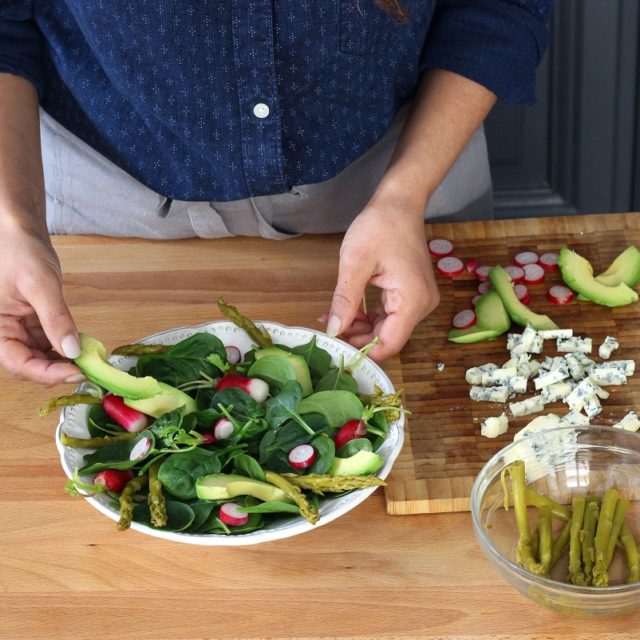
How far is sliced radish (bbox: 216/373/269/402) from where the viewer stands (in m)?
1.34

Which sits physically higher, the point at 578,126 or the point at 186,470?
the point at 186,470

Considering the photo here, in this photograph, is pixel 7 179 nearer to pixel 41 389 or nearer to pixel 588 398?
pixel 41 389

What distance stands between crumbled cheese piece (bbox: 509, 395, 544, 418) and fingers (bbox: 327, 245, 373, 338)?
0.82 ft

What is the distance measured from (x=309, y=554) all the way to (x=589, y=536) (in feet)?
1.07

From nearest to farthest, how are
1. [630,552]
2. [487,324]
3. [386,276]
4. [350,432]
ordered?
[630,552]
[350,432]
[386,276]
[487,324]

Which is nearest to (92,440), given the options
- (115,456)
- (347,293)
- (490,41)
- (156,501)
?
(115,456)

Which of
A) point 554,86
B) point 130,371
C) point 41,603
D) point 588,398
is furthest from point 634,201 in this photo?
point 41,603

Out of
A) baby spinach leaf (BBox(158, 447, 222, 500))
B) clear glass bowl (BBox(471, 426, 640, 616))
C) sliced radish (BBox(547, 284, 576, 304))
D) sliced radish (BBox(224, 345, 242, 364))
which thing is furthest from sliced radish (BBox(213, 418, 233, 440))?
sliced radish (BBox(547, 284, 576, 304))

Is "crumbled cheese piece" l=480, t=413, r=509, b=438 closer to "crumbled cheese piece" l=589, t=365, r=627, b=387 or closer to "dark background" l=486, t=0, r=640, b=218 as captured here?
"crumbled cheese piece" l=589, t=365, r=627, b=387

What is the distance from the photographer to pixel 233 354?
1464 millimetres

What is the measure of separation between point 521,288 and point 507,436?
12.7 inches

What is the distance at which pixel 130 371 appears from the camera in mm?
1446

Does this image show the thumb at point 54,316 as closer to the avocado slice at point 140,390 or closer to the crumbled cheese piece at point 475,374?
the avocado slice at point 140,390

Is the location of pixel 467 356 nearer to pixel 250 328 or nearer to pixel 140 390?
pixel 250 328
